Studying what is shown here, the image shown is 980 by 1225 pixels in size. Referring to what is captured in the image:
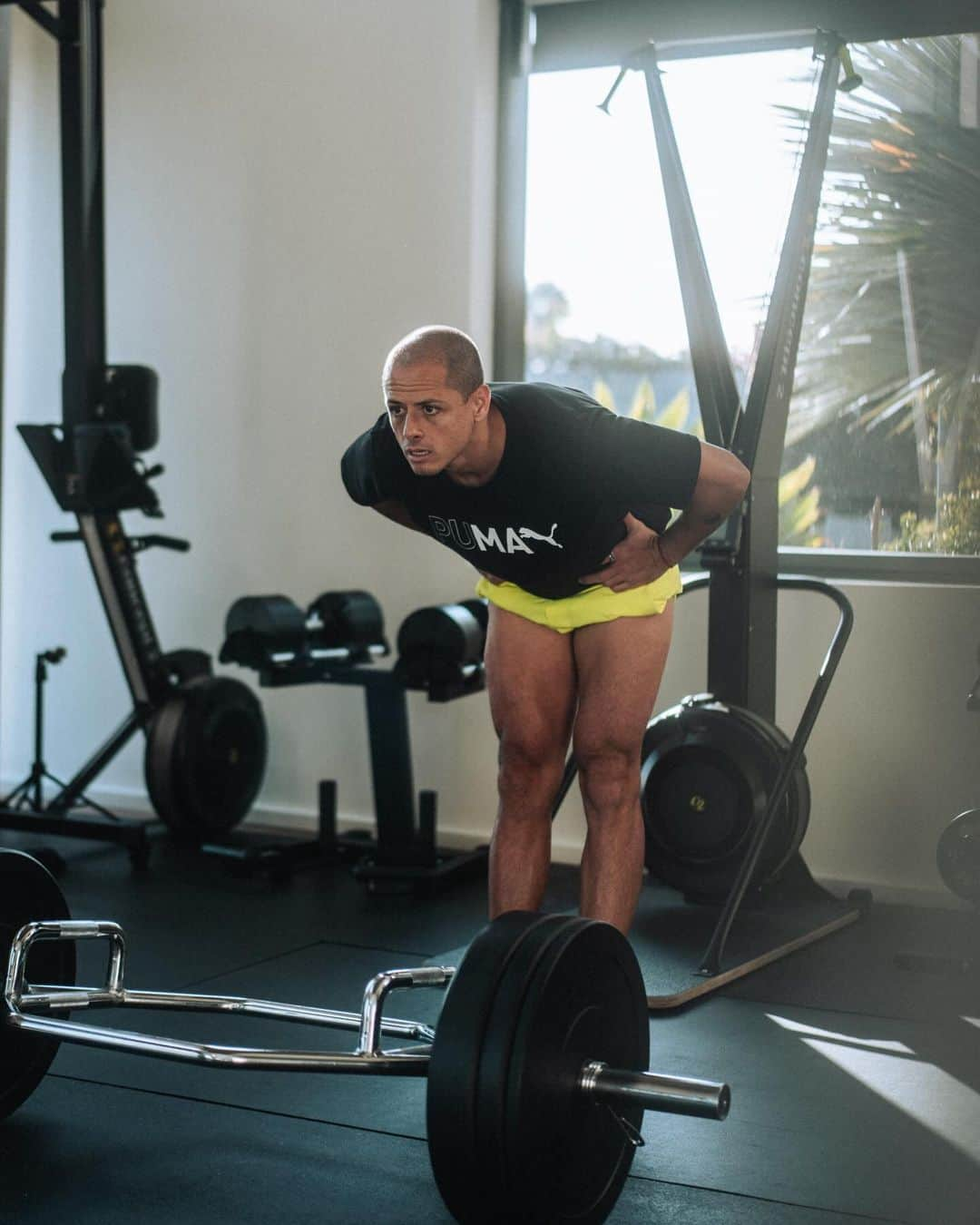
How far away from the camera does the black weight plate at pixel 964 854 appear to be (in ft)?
10.5

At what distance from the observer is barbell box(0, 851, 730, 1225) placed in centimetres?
160

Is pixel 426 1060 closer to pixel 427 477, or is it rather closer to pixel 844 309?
pixel 427 477

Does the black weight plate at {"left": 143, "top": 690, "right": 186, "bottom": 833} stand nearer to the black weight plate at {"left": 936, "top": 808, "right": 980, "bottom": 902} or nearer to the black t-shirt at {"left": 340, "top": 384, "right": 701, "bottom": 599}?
the black t-shirt at {"left": 340, "top": 384, "right": 701, "bottom": 599}

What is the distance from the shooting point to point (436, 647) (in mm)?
3740

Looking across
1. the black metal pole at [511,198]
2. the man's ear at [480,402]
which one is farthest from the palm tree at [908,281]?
the man's ear at [480,402]

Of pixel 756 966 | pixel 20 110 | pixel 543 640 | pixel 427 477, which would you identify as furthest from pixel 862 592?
pixel 20 110

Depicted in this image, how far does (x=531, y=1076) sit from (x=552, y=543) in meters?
0.96

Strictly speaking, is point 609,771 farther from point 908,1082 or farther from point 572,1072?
point 572,1072

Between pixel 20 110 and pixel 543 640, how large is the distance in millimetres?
3318

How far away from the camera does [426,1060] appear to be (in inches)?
68.1

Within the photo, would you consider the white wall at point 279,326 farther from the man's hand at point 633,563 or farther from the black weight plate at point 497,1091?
the black weight plate at point 497,1091

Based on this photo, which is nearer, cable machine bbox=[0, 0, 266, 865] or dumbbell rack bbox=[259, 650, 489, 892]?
dumbbell rack bbox=[259, 650, 489, 892]

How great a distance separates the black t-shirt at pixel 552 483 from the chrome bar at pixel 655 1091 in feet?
2.92

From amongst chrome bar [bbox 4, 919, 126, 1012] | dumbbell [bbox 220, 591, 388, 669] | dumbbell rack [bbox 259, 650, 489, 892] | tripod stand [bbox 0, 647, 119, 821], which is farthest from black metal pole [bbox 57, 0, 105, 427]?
chrome bar [bbox 4, 919, 126, 1012]
